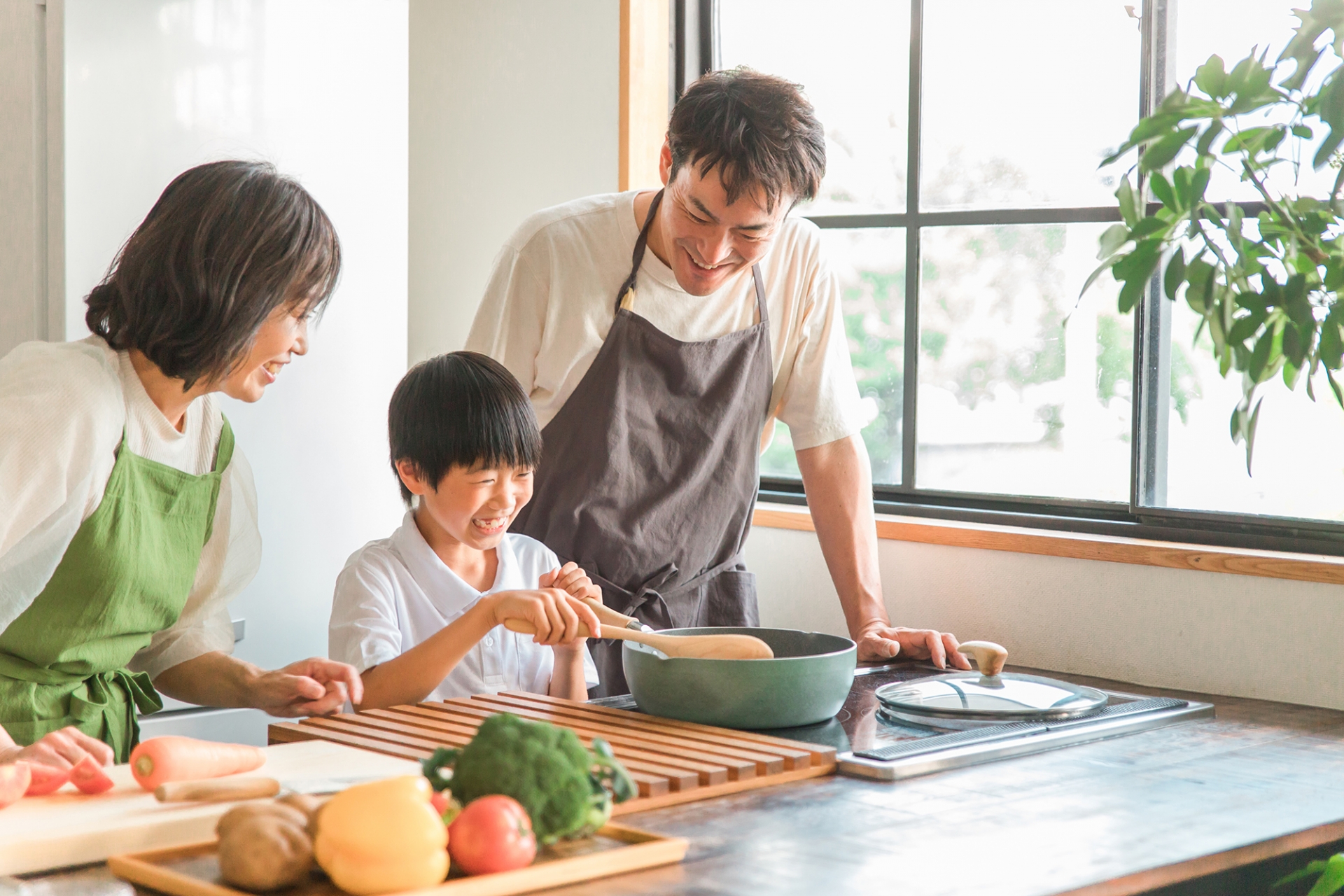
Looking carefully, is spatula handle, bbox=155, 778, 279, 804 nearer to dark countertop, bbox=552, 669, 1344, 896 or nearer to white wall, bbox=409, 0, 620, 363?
dark countertop, bbox=552, 669, 1344, 896

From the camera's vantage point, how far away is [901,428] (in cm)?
241

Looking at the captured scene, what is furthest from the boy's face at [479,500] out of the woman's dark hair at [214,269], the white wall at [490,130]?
the white wall at [490,130]

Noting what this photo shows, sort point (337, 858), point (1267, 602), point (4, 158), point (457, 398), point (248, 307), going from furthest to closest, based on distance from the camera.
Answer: point (4, 158) < point (1267, 602) < point (457, 398) < point (248, 307) < point (337, 858)

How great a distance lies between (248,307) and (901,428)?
52.3 inches

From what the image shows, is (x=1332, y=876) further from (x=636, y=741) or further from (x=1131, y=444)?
(x=1131, y=444)

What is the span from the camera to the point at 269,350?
1.42m

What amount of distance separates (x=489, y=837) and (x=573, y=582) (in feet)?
2.48

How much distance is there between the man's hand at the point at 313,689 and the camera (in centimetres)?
143

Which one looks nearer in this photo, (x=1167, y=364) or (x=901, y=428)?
(x=1167, y=364)

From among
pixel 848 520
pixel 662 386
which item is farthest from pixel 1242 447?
pixel 662 386

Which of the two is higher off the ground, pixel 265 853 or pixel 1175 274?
pixel 1175 274

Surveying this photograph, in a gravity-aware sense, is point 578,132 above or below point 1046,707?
above

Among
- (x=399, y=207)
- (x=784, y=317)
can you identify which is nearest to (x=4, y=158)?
(x=399, y=207)

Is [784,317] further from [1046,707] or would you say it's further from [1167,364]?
[1046,707]
